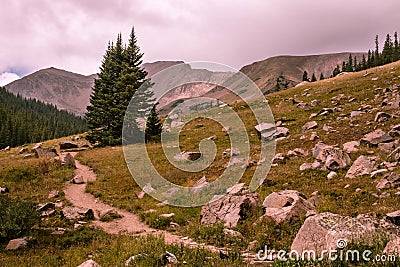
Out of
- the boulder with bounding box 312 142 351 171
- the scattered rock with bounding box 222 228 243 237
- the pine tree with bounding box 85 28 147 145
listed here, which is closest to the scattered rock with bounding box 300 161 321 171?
the boulder with bounding box 312 142 351 171

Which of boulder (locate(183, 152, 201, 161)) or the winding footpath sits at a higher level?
boulder (locate(183, 152, 201, 161))

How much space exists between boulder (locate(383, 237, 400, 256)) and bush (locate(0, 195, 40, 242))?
13.8m

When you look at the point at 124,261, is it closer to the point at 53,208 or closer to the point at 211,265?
the point at 211,265

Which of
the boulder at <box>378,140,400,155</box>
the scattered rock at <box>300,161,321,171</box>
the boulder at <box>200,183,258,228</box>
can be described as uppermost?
the boulder at <box>378,140,400,155</box>

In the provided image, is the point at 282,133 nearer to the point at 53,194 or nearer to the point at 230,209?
the point at 230,209

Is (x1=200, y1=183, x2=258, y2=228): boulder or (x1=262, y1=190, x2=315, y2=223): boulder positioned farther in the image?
(x1=200, y1=183, x2=258, y2=228): boulder

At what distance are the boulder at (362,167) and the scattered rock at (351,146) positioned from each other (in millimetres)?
2983

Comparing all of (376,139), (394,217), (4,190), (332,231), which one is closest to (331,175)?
(376,139)

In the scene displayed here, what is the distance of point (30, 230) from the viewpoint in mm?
13867

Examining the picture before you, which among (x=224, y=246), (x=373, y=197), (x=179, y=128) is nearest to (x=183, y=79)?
(x=224, y=246)

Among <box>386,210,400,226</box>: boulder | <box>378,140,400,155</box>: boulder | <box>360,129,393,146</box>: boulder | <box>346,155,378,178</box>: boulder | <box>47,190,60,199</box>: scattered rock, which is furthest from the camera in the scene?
<box>360,129,393,146</box>: boulder

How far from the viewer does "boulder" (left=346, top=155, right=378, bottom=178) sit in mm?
16359

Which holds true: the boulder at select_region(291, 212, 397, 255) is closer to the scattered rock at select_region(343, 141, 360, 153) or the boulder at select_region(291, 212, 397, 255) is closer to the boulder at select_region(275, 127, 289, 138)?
the scattered rock at select_region(343, 141, 360, 153)

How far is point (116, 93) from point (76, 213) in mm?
31408
